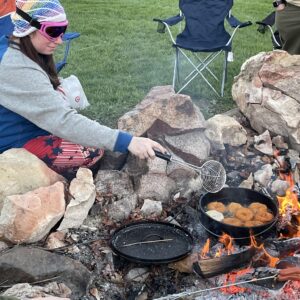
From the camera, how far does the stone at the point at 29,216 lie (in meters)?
3.24

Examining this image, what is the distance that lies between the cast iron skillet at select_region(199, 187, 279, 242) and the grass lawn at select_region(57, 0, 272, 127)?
212 cm

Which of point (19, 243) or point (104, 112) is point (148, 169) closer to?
point (19, 243)

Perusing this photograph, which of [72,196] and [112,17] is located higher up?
[72,196]

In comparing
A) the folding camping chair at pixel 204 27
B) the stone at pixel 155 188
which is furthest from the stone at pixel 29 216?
the folding camping chair at pixel 204 27

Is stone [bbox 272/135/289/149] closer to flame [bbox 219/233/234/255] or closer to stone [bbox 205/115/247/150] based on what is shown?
stone [bbox 205/115/247/150]

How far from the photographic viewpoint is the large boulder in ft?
15.7

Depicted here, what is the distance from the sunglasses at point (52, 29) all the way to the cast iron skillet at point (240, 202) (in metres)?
1.57

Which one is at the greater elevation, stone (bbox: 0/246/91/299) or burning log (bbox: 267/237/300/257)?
stone (bbox: 0/246/91/299)

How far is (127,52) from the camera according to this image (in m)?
8.30

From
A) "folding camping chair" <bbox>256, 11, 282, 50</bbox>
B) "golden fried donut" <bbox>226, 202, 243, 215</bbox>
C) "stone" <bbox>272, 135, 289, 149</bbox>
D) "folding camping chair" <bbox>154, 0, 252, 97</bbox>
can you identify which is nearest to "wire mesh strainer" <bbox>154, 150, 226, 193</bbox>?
"golden fried donut" <bbox>226, 202, 243, 215</bbox>

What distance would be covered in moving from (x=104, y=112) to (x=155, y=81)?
1.44 meters

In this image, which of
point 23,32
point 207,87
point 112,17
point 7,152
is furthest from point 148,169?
point 112,17

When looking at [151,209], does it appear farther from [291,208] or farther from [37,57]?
[37,57]

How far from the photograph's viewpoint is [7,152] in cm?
362
